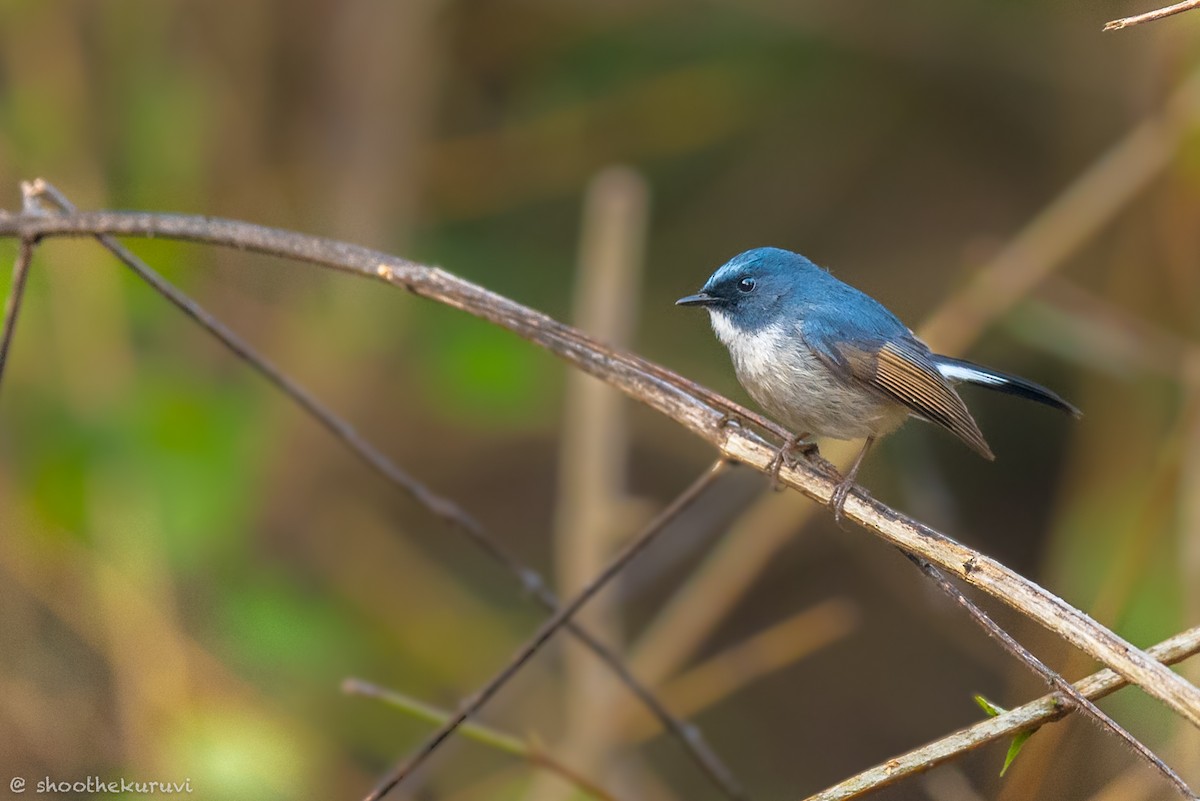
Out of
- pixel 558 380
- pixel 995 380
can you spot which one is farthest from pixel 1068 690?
pixel 558 380

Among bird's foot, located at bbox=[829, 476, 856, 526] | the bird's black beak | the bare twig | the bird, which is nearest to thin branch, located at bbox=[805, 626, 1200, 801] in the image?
bird's foot, located at bbox=[829, 476, 856, 526]

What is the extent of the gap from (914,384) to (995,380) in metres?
0.26

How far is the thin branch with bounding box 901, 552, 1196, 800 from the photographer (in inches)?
72.8

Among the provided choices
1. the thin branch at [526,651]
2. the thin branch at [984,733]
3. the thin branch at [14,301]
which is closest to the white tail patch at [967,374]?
the thin branch at [526,651]

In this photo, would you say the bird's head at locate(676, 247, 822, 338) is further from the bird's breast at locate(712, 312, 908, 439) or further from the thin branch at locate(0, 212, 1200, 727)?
the thin branch at locate(0, 212, 1200, 727)

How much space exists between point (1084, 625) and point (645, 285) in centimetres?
464

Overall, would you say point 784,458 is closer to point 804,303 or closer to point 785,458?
point 785,458

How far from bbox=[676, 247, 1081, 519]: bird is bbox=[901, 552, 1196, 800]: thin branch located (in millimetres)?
Result: 1122

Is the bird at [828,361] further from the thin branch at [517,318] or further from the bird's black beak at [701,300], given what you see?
the thin branch at [517,318]

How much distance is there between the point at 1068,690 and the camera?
6.52ft

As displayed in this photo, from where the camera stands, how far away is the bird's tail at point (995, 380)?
10.3ft

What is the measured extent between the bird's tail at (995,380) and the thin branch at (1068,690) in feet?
3.42

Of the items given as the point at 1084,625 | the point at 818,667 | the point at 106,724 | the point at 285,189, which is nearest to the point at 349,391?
the point at 285,189

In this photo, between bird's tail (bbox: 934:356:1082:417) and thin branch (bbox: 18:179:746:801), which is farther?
bird's tail (bbox: 934:356:1082:417)
